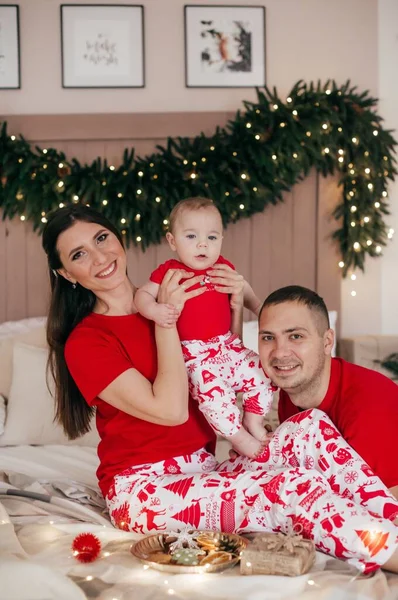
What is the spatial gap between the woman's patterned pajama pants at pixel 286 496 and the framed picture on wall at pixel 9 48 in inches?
93.6

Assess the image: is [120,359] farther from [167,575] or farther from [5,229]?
[5,229]

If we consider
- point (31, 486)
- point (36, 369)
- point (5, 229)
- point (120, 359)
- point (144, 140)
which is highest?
point (144, 140)

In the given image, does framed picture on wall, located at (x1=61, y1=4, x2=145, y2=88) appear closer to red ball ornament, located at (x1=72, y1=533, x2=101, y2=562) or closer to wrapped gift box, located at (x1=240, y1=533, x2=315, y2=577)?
red ball ornament, located at (x1=72, y1=533, x2=101, y2=562)

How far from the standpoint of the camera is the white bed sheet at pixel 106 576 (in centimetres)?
145

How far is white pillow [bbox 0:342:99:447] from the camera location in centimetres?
286

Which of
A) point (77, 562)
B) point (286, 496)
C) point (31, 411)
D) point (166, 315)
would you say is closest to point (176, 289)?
point (166, 315)

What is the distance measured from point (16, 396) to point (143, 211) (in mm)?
1109

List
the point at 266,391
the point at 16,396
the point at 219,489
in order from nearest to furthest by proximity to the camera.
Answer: the point at 219,489
the point at 266,391
the point at 16,396

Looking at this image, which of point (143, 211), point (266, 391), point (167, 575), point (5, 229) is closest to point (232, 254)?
point (143, 211)

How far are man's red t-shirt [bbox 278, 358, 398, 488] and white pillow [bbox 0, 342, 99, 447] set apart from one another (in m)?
1.18

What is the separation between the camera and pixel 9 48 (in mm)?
3617

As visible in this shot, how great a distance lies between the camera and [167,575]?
1563 mm

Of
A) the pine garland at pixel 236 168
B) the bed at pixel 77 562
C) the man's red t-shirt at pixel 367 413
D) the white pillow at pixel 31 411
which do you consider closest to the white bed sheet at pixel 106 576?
the bed at pixel 77 562

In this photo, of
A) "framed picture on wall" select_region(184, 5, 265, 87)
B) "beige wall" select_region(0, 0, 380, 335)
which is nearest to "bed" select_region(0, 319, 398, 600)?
"beige wall" select_region(0, 0, 380, 335)
